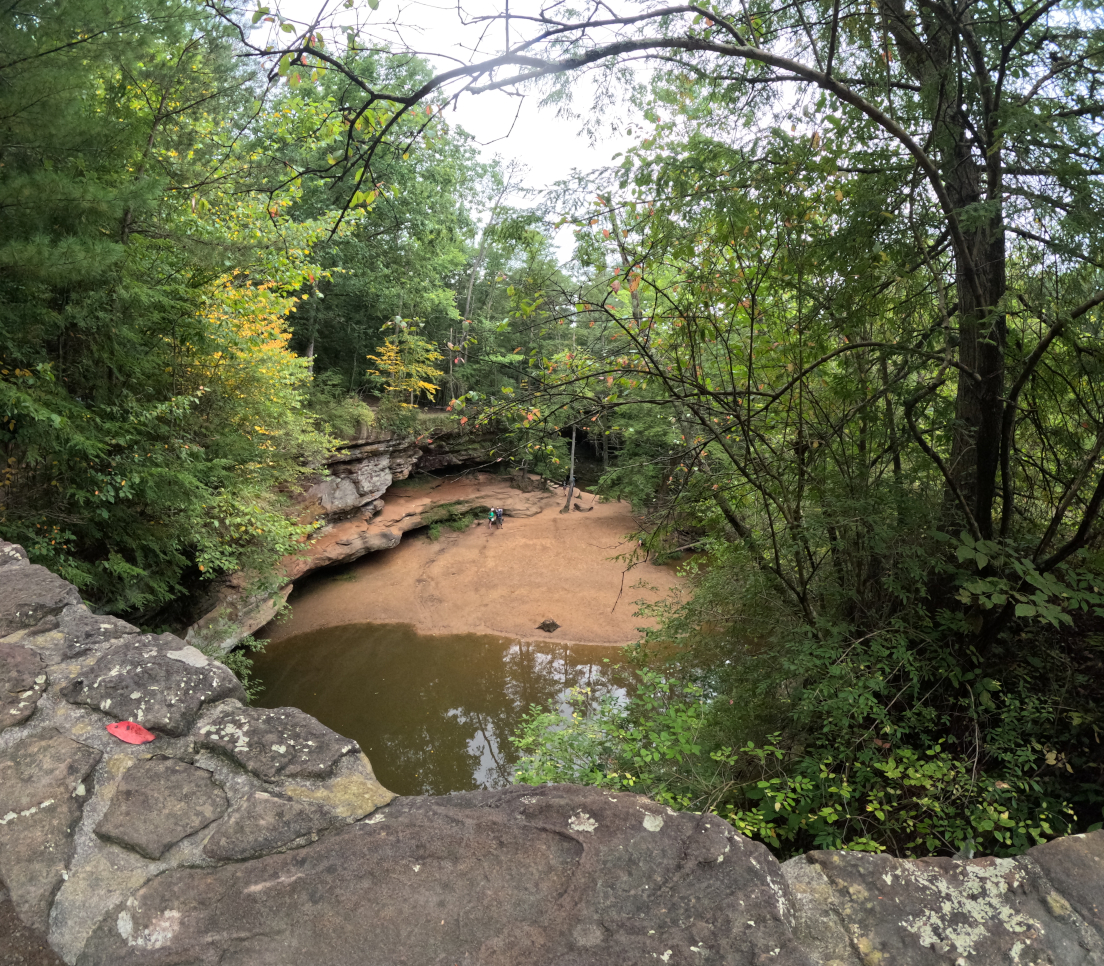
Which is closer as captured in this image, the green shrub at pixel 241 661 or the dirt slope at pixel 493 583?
Result: the green shrub at pixel 241 661

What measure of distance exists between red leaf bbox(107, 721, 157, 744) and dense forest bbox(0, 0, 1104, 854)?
1.60 meters

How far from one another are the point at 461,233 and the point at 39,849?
1773 centimetres

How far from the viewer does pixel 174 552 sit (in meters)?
6.39

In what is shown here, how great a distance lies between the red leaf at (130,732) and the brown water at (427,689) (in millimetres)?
6064

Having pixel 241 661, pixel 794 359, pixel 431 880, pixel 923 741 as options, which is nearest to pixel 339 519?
pixel 241 661

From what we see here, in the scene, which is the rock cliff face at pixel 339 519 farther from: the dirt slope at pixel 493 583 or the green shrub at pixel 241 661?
the dirt slope at pixel 493 583

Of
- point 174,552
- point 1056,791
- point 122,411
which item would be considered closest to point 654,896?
point 1056,791

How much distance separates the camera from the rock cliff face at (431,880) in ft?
3.42

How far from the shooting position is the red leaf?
157cm

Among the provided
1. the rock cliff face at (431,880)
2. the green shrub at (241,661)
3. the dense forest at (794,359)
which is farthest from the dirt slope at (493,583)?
the rock cliff face at (431,880)

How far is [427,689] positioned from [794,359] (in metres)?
8.14

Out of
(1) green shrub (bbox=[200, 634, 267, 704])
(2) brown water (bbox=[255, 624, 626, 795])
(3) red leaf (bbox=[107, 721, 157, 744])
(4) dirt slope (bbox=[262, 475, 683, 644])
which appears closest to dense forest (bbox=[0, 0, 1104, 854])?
(3) red leaf (bbox=[107, 721, 157, 744])

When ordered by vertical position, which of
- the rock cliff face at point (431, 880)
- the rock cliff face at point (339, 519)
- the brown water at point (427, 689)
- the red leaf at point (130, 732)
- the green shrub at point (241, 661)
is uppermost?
the rock cliff face at point (431, 880)

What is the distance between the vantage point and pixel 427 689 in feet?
30.7
